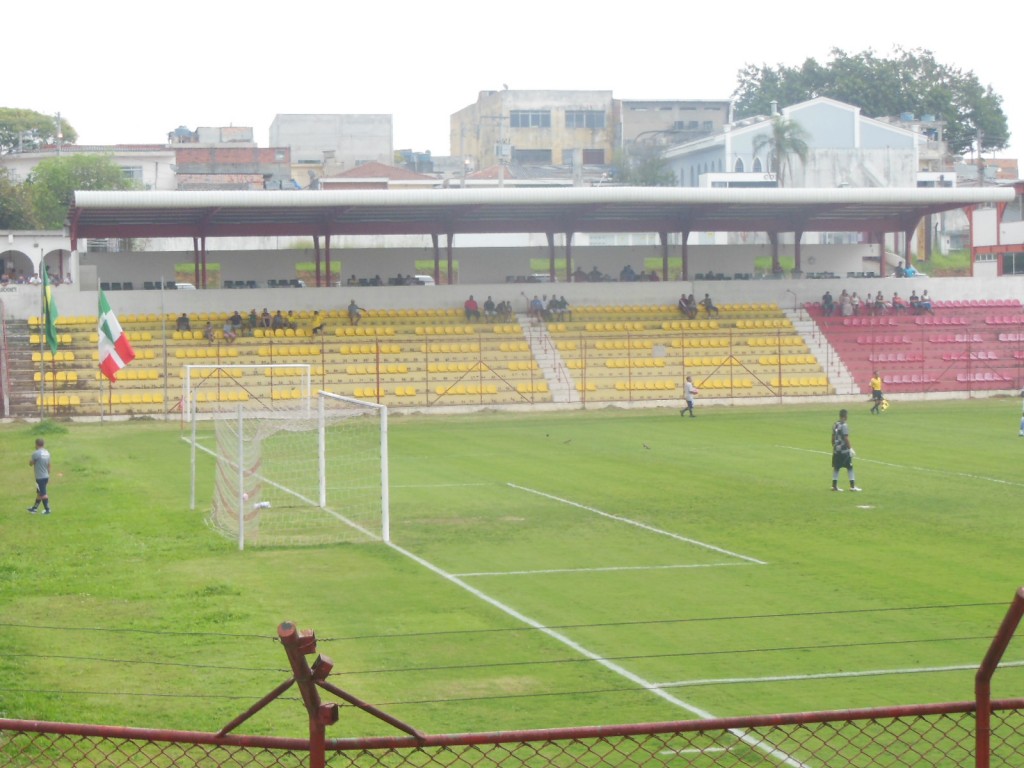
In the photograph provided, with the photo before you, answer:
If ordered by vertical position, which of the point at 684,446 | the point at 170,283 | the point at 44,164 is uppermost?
the point at 44,164

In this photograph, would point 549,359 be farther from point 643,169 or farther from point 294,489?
point 643,169

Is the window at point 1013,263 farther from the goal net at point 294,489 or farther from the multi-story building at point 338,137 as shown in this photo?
the multi-story building at point 338,137

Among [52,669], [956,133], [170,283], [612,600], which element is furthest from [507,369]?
[956,133]

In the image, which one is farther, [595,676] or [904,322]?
[904,322]

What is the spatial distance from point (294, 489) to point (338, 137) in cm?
9795

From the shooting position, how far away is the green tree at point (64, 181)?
96812 mm

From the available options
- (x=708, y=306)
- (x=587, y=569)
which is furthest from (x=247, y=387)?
(x=587, y=569)

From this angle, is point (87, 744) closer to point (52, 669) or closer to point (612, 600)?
point (52, 669)

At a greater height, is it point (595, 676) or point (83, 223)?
point (83, 223)

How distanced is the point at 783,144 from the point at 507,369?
148ft

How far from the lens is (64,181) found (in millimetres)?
97438

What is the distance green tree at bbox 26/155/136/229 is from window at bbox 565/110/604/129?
45.5 meters

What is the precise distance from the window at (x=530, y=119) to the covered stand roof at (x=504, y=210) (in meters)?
57.6

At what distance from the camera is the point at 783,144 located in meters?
96.6
